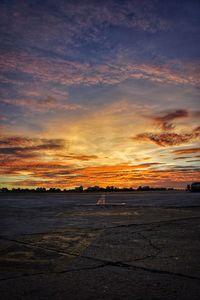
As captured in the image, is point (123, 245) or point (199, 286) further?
point (123, 245)

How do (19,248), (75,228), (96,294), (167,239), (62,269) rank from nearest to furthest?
(96,294)
(62,269)
(19,248)
(167,239)
(75,228)

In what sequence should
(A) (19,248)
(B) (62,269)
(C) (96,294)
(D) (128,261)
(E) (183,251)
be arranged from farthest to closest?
(A) (19,248) < (E) (183,251) < (D) (128,261) < (B) (62,269) < (C) (96,294)

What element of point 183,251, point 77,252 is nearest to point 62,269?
point 77,252

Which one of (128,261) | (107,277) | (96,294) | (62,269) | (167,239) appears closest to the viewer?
(96,294)

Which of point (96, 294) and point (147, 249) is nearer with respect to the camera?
point (96, 294)

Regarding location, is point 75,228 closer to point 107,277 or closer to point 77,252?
point 77,252

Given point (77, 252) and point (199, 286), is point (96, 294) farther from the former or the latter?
point (77, 252)

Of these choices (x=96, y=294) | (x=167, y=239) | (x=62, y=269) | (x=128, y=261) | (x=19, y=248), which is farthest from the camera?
(x=167, y=239)

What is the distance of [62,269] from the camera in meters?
3.89

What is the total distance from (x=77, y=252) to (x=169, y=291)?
2.05 meters

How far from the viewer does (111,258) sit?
4422 millimetres

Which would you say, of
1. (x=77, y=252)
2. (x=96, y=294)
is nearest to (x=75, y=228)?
(x=77, y=252)

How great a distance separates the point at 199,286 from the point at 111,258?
1.50 m

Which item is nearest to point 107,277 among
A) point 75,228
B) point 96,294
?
point 96,294
